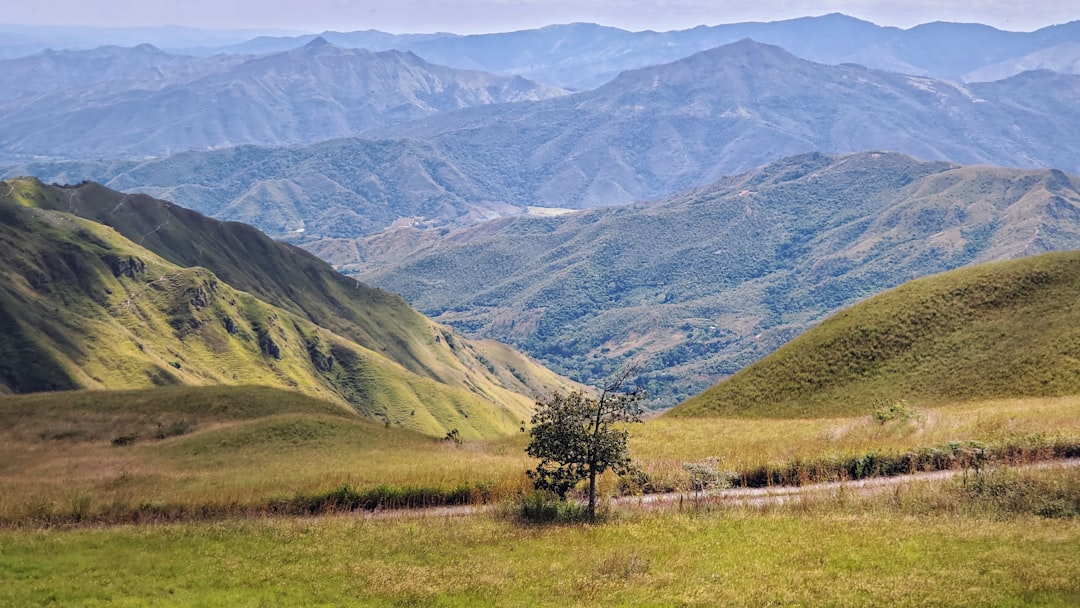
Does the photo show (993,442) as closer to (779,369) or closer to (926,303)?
(779,369)

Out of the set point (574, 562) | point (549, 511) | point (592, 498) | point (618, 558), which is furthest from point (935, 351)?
point (574, 562)

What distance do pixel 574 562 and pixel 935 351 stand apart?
165 ft

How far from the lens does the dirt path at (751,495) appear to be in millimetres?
35094

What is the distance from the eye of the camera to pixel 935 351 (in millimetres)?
68188

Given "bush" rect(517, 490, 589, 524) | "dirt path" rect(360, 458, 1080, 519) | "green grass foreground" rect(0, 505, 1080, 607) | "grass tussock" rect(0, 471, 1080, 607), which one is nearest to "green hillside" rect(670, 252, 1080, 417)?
"dirt path" rect(360, 458, 1080, 519)

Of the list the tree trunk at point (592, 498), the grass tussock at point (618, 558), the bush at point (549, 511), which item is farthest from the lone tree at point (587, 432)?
the grass tussock at point (618, 558)

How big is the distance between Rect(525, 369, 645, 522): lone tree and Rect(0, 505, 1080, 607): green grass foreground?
238cm

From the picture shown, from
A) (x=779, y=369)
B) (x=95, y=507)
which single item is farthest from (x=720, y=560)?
(x=779, y=369)

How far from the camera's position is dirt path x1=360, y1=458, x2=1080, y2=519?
35094 mm

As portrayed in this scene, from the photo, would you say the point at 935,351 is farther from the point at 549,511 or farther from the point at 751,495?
the point at 549,511

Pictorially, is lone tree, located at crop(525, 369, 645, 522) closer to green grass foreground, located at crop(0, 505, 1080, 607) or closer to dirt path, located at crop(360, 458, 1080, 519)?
green grass foreground, located at crop(0, 505, 1080, 607)

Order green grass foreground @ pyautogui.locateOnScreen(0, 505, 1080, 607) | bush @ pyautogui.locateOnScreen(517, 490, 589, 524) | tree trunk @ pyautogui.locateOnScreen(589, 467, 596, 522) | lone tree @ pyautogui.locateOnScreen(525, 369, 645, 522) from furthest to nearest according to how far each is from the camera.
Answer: bush @ pyautogui.locateOnScreen(517, 490, 589, 524)
tree trunk @ pyautogui.locateOnScreen(589, 467, 596, 522)
lone tree @ pyautogui.locateOnScreen(525, 369, 645, 522)
green grass foreground @ pyautogui.locateOnScreen(0, 505, 1080, 607)

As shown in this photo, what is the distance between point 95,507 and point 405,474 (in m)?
13.1

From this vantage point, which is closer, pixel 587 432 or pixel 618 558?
pixel 618 558
